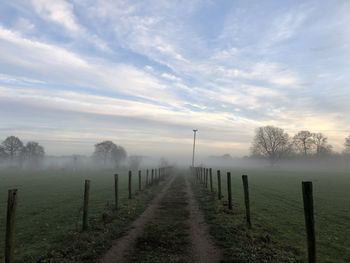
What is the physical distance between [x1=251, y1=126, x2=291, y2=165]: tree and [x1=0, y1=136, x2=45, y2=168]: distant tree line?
93599 millimetres

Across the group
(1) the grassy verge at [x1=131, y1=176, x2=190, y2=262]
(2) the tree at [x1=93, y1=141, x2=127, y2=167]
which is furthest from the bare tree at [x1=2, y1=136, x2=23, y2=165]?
(1) the grassy verge at [x1=131, y1=176, x2=190, y2=262]

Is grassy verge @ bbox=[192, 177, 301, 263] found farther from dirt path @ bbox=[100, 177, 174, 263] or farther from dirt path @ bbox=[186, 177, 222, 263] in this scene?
dirt path @ bbox=[100, 177, 174, 263]

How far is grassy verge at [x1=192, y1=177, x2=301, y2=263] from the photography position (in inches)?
369

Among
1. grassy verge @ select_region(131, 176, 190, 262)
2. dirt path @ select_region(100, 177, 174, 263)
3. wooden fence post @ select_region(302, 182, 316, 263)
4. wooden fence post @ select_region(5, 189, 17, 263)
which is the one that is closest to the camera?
wooden fence post @ select_region(302, 182, 316, 263)

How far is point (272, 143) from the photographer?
137 metres

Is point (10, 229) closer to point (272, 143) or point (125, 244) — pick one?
point (125, 244)

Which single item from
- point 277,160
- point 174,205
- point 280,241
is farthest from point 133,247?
point 277,160

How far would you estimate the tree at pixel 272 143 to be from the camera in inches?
5315

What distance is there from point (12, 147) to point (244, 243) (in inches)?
5761

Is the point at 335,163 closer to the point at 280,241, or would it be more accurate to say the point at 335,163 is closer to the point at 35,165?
the point at 35,165

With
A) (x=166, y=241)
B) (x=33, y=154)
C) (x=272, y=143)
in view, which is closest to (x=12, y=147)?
(x=33, y=154)

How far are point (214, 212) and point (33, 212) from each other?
1152cm

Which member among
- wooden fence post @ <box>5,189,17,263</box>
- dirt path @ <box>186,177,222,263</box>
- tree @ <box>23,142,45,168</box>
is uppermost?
tree @ <box>23,142,45,168</box>

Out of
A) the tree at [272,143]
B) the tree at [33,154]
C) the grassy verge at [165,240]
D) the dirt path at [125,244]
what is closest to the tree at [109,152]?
the tree at [33,154]
